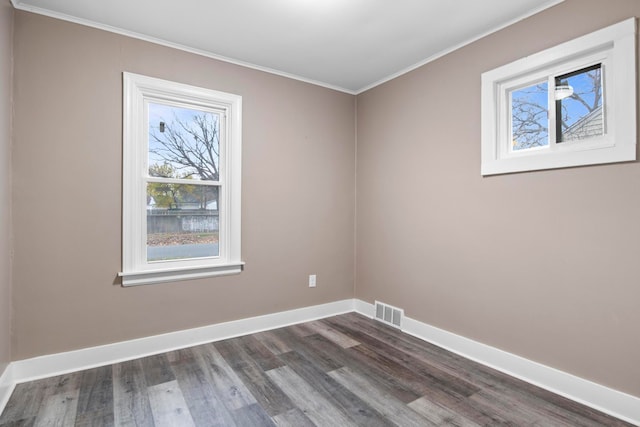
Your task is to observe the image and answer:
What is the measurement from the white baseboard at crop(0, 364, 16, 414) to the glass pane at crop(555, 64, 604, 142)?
3.77 metres

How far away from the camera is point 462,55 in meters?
2.73

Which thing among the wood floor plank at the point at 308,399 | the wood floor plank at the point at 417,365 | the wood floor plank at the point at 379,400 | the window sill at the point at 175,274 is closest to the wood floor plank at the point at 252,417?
the wood floor plank at the point at 308,399

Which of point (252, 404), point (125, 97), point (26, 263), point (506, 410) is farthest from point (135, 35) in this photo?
point (506, 410)

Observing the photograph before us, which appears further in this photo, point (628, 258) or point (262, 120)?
point (262, 120)

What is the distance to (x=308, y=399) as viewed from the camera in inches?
81.6

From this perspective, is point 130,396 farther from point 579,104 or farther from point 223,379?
point 579,104

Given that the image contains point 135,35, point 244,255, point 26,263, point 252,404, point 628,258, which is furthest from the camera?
point 244,255

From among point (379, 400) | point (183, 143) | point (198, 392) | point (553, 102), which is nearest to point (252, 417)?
point (198, 392)

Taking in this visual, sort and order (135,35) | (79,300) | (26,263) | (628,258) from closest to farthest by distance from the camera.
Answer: (628,258) → (26,263) → (79,300) → (135,35)

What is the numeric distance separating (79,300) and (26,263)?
412 millimetres

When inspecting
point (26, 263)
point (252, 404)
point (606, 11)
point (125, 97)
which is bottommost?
point (252, 404)

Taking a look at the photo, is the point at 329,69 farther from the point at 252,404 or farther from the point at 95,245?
the point at 252,404

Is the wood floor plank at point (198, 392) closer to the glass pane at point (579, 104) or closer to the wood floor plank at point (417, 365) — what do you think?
the wood floor plank at point (417, 365)

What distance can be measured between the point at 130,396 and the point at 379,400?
1.53 meters
